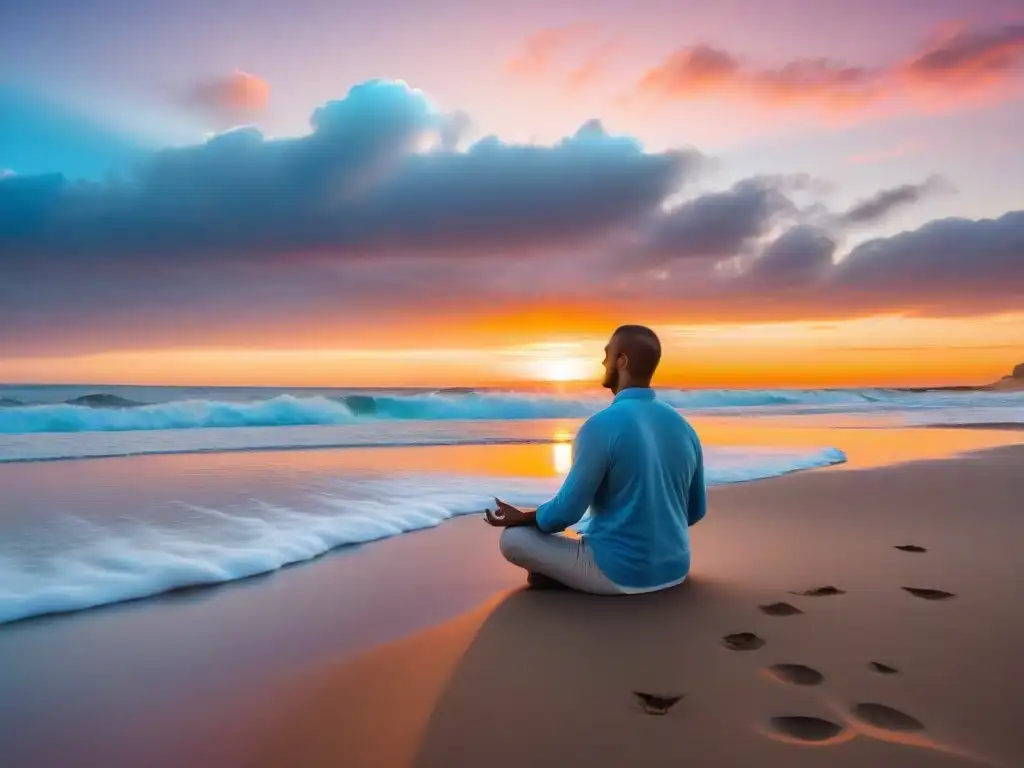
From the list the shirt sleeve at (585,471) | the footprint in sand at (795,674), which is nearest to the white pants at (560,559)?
the shirt sleeve at (585,471)

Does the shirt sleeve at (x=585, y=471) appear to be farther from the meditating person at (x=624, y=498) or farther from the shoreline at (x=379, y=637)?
Answer: the shoreline at (x=379, y=637)

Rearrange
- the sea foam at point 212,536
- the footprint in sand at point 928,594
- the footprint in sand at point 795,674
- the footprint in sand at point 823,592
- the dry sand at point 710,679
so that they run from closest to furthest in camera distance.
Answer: the dry sand at point 710,679 → the footprint in sand at point 795,674 → the footprint in sand at point 928,594 → the footprint in sand at point 823,592 → the sea foam at point 212,536

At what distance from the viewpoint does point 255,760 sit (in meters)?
2.44

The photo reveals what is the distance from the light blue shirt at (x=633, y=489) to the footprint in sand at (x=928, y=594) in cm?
123

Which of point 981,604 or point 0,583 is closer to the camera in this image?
point 981,604

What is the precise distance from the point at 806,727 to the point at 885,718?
28 centimetres

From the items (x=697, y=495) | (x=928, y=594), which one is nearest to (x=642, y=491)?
(x=697, y=495)

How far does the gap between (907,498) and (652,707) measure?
18.9 feet

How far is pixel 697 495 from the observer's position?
4234mm

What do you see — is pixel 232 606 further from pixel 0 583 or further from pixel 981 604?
pixel 981 604

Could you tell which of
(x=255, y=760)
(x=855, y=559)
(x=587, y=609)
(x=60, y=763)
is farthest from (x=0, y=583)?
(x=855, y=559)

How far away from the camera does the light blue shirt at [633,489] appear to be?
3.77m

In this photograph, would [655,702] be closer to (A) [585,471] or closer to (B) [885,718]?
(B) [885,718]

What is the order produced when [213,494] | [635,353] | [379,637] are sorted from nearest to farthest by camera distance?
[379,637] < [635,353] < [213,494]
